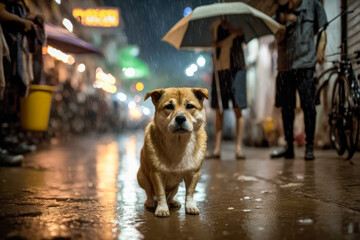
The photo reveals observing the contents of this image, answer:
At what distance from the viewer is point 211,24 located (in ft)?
19.5

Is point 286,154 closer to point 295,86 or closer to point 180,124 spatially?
point 295,86

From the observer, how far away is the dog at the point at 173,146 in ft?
7.29

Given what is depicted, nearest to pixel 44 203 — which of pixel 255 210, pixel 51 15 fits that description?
pixel 255 210

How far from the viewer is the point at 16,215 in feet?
7.20

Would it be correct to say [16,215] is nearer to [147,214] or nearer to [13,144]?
[147,214]

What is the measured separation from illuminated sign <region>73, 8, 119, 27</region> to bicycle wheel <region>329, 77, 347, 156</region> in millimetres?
24259

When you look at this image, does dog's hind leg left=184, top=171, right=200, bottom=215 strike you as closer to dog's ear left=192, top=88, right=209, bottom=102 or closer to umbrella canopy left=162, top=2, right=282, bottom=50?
dog's ear left=192, top=88, right=209, bottom=102

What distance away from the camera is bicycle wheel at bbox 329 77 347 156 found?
4699 mm

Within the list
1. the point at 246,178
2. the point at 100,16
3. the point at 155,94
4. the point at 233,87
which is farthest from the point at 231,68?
the point at 100,16

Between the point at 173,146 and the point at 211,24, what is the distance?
4.12m

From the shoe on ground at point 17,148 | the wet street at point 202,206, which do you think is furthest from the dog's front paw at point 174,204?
the shoe on ground at point 17,148

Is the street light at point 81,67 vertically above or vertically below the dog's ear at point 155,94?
above

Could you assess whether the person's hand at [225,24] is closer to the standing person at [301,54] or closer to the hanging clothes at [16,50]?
the standing person at [301,54]

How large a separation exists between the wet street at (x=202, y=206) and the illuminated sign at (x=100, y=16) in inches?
968
